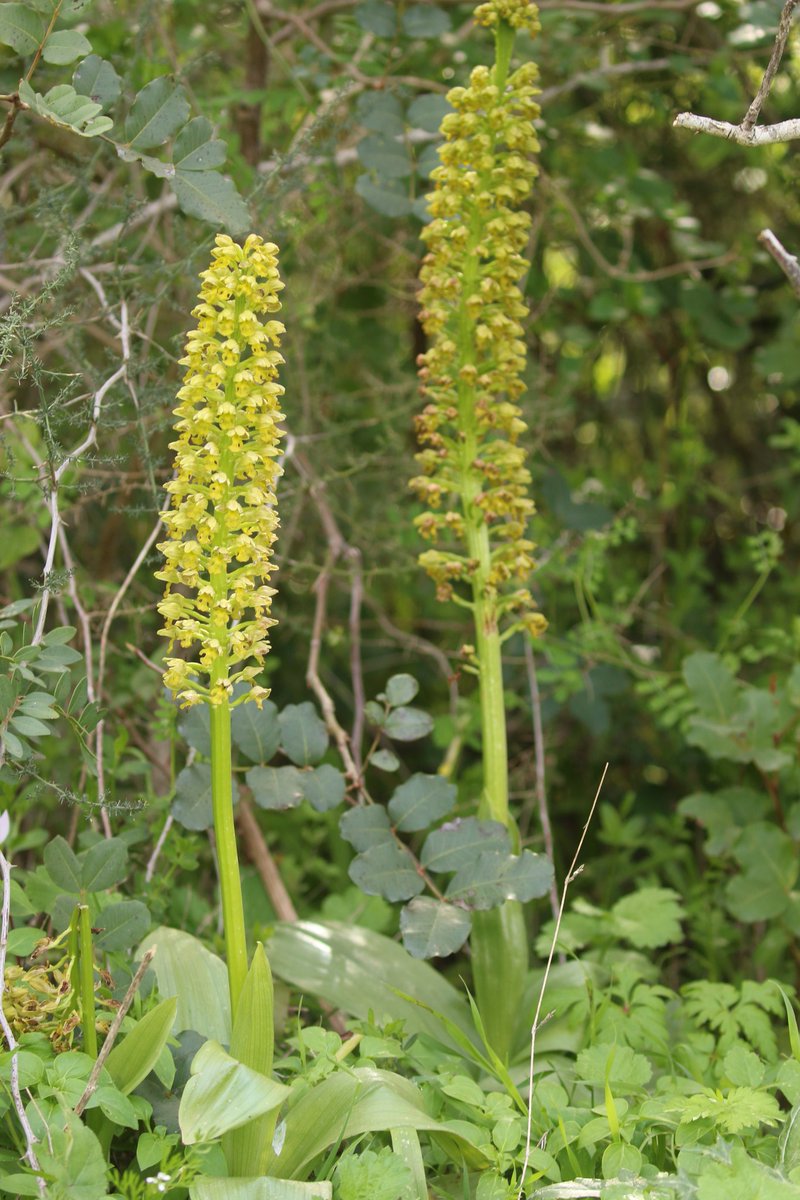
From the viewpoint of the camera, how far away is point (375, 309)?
348cm

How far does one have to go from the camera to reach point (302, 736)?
78.5 inches

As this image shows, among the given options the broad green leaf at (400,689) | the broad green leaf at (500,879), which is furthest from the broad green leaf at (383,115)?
the broad green leaf at (500,879)

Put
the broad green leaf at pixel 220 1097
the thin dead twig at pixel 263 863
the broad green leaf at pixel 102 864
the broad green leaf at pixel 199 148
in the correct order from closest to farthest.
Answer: the broad green leaf at pixel 220 1097 → the broad green leaf at pixel 102 864 → the broad green leaf at pixel 199 148 → the thin dead twig at pixel 263 863

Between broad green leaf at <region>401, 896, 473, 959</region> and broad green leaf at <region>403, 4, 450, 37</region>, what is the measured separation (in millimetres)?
1904

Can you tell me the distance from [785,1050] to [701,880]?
2.15ft

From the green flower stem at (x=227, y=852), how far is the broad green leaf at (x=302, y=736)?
1.45ft

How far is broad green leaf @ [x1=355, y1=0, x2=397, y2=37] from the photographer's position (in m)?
2.54

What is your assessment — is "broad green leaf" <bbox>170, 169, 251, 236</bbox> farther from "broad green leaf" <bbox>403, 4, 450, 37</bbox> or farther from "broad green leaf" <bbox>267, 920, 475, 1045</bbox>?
"broad green leaf" <bbox>267, 920, 475, 1045</bbox>

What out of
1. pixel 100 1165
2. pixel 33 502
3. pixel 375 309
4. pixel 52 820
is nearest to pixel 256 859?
pixel 52 820

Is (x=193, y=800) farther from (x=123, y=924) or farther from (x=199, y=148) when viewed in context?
(x=199, y=148)

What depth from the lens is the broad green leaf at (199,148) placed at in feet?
6.04

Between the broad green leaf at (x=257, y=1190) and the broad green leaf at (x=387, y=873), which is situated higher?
the broad green leaf at (x=257, y=1190)

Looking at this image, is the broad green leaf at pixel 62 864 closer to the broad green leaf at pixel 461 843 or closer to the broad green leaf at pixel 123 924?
the broad green leaf at pixel 123 924

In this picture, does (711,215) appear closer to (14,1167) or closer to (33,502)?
(33,502)
